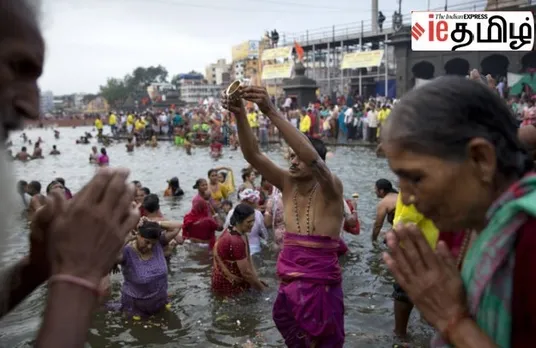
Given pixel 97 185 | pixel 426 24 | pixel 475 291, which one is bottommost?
pixel 475 291

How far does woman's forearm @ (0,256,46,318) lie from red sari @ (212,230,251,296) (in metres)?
3.99

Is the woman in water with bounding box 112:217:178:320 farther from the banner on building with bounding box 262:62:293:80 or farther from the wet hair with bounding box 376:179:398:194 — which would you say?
the banner on building with bounding box 262:62:293:80

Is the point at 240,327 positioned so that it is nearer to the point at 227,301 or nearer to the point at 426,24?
the point at 227,301

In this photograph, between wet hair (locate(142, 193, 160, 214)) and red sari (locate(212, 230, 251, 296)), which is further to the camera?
wet hair (locate(142, 193, 160, 214))

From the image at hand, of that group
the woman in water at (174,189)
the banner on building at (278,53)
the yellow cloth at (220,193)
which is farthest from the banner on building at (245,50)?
the yellow cloth at (220,193)

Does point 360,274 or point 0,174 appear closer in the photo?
point 0,174

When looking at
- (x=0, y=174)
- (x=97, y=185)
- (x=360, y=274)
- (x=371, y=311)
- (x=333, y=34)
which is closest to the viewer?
(x=0, y=174)

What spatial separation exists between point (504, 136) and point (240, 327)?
4.45m

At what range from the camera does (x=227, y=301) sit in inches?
234

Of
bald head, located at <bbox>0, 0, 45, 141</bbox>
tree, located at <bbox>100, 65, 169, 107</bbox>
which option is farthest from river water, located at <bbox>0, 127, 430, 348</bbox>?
tree, located at <bbox>100, 65, 169, 107</bbox>

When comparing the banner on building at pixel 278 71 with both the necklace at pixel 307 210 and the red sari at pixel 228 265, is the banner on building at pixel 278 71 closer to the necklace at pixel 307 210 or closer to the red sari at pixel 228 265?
→ the red sari at pixel 228 265

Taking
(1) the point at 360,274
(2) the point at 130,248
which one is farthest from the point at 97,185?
(1) the point at 360,274

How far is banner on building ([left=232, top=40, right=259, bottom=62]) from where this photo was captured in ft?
174

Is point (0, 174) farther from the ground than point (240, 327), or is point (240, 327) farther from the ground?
point (0, 174)
